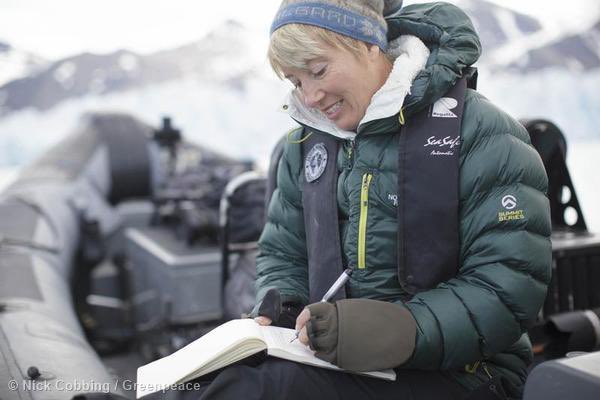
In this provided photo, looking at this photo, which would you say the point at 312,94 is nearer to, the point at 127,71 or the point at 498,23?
the point at 498,23

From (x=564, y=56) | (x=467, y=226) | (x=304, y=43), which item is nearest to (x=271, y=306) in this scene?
(x=467, y=226)

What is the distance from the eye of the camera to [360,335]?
3.34 ft

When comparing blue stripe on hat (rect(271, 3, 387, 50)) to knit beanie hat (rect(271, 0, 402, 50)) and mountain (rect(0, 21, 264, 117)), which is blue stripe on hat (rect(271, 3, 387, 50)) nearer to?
knit beanie hat (rect(271, 0, 402, 50))

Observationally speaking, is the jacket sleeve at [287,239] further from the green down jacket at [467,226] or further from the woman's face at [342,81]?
the woman's face at [342,81]

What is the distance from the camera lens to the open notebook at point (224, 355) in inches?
40.2

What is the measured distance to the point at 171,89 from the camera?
7840 mm

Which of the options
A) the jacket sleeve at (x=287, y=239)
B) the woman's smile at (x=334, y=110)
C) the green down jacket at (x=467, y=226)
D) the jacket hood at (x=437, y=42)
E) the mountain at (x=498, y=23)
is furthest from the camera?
the mountain at (x=498, y=23)

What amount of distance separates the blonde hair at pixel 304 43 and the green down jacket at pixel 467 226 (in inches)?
6.5

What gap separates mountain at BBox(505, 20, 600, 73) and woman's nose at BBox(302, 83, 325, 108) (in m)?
3.58

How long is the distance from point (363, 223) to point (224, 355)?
389 millimetres

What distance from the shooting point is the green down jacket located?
108 centimetres

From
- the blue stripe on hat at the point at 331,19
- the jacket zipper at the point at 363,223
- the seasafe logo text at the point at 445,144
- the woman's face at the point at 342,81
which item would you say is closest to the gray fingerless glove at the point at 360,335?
the jacket zipper at the point at 363,223

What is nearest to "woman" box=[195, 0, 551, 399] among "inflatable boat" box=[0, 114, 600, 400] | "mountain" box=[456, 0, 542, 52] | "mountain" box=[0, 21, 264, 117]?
"inflatable boat" box=[0, 114, 600, 400]

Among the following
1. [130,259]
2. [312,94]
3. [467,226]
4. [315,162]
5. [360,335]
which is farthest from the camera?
[130,259]
